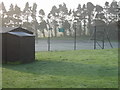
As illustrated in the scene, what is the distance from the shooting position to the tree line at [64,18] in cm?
3512

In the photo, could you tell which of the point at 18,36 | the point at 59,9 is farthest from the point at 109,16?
the point at 18,36

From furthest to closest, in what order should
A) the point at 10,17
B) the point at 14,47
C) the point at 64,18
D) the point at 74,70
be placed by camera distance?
the point at 64,18 < the point at 10,17 < the point at 14,47 < the point at 74,70

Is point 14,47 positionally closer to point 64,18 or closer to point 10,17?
point 10,17

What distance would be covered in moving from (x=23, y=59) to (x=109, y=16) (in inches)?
1373

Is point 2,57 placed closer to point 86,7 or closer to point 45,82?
point 45,82

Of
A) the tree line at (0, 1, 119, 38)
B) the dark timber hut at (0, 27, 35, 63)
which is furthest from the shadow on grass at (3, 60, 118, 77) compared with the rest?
the tree line at (0, 1, 119, 38)

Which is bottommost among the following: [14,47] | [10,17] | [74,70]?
[74,70]

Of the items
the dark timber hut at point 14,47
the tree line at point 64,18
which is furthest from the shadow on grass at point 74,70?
the tree line at point 64,18

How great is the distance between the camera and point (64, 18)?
4403 centimetres

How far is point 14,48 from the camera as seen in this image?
8.43m

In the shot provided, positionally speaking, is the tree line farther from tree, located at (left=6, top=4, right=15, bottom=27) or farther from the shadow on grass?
the shadow on grass

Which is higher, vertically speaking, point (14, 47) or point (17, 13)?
point (17, 13)

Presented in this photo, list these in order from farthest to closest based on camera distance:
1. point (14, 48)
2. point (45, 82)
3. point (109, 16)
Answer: point (109, 16)
point (14, 48)
point (45, 82)

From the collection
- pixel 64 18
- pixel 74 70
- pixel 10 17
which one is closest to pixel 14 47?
pixel 74 70
